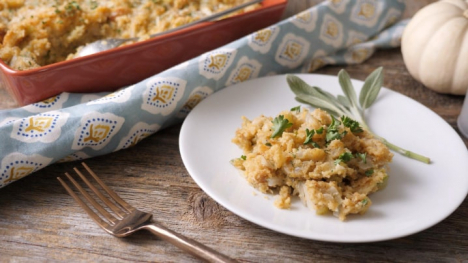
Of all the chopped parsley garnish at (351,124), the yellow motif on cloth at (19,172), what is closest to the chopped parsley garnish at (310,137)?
the chopped parsley garnish at (351,124)

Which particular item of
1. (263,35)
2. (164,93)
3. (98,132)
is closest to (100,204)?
(98,132)

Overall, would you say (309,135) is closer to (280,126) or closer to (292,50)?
(280,126)

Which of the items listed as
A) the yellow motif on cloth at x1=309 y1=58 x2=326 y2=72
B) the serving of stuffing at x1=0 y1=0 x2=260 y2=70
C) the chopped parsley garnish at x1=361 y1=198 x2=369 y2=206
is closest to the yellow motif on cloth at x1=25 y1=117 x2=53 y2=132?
the serving of stuffing at x1=0 y1=0 x2=260 y2=70

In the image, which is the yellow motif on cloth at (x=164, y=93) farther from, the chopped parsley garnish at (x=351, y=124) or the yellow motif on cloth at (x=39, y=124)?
the chopped parsley garnish at (x=351, y=124)

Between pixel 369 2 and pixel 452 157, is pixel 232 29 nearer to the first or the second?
pixel 369 2

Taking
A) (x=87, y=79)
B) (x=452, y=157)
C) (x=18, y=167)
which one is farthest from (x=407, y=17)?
(x=18, y=167)

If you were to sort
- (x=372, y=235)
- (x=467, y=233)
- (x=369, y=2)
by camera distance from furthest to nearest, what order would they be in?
(x=369, y=2)
(x=467, y=233)
(x=372, y=235)

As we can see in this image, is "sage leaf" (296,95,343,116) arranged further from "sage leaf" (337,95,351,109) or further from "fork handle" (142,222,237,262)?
"fork handle" (142,222,237,262)

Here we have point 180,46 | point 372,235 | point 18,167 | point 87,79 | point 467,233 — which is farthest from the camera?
point 180,46
